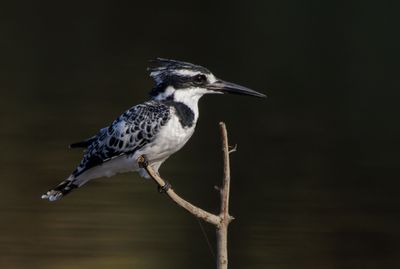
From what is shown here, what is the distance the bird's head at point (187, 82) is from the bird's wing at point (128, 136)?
101 millimetres

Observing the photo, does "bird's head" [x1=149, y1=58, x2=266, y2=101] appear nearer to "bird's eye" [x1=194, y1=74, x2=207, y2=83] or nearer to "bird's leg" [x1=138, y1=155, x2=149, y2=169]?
"bird's eye" [x1=194, y1=74, x2=207, y2=83]

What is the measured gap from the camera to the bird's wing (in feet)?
15.1

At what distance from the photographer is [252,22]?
11969mm

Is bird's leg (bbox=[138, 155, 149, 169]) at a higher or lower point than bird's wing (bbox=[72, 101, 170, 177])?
lower

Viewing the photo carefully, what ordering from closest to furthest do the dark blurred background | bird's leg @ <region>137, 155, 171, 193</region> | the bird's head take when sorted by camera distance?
1. bird's leg @ <region>137, 155, 171, 193</region>
2. the bird's head
3. the dark blurred background

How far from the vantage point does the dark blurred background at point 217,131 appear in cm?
739

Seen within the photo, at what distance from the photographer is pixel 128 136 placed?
4.62m

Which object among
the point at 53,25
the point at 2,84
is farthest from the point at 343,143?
the point at 53,25

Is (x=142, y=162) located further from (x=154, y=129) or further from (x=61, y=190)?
(x=61, y=190)

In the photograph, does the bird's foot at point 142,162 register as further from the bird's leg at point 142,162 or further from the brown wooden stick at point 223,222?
the brown wooden stick at point 223,222

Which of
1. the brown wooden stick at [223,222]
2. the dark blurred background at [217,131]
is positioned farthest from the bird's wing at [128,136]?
the dark blurred background at [217,131]

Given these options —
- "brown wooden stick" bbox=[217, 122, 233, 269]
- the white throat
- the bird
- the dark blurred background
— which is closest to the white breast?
the bird

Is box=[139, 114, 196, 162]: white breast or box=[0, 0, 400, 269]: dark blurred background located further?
box=[0, 0, 400, 269]: dark blurred background

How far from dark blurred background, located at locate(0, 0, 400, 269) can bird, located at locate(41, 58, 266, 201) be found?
2.57 metres
